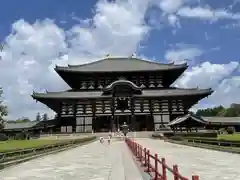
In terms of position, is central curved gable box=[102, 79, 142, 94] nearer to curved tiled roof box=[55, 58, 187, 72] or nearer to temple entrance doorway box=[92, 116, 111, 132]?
temple entrance doorway box=[92, 116, 111, 132]

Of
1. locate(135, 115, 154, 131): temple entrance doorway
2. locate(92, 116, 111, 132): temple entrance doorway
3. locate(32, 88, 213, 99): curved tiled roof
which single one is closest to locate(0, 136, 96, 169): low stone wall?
locate(32, 88, 213, 99): curved tiled roof

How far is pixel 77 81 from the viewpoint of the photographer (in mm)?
73625

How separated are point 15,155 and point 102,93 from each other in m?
46.2

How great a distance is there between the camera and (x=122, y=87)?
6581cm

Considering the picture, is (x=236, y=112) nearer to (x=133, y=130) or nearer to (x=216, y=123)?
(x=216, y=123)

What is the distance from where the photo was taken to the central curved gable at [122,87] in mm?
64375

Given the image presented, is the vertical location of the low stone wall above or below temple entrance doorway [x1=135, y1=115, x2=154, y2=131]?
below

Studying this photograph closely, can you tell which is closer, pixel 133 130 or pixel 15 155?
pixel 15 155

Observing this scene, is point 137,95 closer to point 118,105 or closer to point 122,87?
point 122,87

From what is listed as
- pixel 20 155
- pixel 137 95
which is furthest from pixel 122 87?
pixel 20 155

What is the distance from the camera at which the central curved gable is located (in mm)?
64375

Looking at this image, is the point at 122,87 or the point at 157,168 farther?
the point at 122,87

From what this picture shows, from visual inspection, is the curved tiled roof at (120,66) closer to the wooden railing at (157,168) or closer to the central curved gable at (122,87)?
the central curved gable at (122,87)

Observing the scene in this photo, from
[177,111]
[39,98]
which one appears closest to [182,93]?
[177,111]
